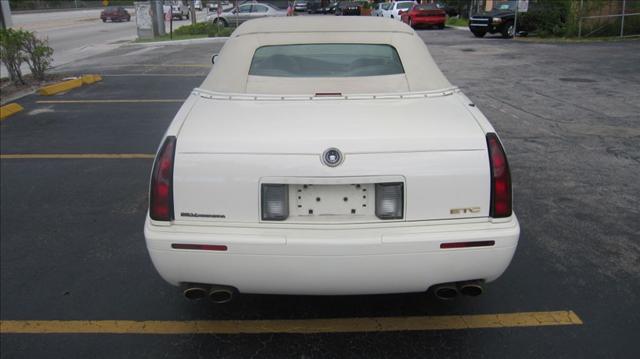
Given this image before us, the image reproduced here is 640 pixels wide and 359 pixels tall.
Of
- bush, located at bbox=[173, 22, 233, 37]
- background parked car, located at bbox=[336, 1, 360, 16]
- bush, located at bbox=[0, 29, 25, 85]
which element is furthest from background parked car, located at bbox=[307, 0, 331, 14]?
bush, located at bbox=[0, 29, 25, 85]

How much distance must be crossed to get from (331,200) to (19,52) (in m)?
11.0

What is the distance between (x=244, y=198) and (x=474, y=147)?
117 centimetres

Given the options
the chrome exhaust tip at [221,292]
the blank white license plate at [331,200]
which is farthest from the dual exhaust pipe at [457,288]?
the chrome exhaust tip at [221,292]

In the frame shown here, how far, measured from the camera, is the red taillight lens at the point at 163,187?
2.74 m

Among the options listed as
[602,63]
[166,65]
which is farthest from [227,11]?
[602,63]

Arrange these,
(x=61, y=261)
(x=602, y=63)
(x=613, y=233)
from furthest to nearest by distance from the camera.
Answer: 1. (x=602, y=63)
2. (x=613, y=233)
3. (x=61, y=261)

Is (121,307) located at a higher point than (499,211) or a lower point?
lower

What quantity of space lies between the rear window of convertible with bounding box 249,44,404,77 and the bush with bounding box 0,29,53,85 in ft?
30.7

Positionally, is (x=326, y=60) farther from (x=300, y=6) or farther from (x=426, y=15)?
(x=300, y=6)

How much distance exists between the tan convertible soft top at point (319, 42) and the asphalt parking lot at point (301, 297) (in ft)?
4.40

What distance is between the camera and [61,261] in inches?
157

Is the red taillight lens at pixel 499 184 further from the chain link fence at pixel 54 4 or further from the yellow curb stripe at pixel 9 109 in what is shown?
the chain link fence at pixel 54 4

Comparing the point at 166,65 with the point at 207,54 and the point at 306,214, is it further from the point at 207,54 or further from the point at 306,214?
the point at 306,214

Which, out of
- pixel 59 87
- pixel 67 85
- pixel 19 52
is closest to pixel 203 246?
pixel 59 87
